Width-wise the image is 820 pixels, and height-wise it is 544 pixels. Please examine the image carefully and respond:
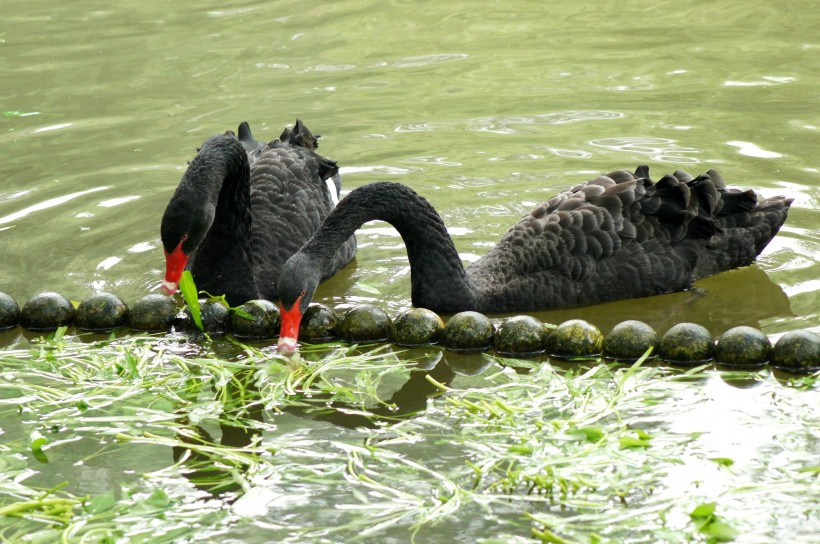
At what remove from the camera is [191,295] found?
6520 millimetres

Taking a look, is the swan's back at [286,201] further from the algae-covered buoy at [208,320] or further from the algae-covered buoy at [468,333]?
the algae-covered buoy at [468,333]

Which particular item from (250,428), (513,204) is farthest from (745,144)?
(250,428)

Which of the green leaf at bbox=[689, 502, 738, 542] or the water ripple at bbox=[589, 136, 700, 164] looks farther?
the water ripple at bbox=[589, 136, 700, 164]

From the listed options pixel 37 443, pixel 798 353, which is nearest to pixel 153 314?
pixel 37 443

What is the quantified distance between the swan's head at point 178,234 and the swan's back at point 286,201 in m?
0.91

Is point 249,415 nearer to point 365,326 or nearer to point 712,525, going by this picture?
point 365,326

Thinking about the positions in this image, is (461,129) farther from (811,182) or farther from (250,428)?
(250,428)

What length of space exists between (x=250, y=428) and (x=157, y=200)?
13.2 ft

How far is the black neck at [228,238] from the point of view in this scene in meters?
6.96

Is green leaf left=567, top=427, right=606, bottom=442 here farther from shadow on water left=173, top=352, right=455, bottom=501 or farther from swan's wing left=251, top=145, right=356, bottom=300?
swan's wing left=251, top=145, right=356, bottom=300

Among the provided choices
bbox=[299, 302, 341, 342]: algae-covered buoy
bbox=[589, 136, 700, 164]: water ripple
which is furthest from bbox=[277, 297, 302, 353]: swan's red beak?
bbox=[589, 136, 700, 164]: water ripple

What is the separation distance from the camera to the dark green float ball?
596 cm

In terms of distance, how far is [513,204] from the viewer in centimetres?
854

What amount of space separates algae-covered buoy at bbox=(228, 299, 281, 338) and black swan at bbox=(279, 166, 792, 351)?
0.66m
